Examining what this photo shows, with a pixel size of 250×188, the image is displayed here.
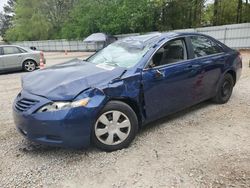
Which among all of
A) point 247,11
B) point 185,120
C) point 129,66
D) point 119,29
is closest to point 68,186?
point 129,66

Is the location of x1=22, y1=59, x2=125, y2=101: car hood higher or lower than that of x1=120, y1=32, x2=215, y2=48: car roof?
lower

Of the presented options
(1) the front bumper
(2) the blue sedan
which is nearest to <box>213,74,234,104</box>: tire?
(2) the blue sedan

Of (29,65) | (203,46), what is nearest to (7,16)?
(29,65)

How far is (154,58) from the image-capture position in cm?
404

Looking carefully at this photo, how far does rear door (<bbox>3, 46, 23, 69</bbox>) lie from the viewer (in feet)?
40.1

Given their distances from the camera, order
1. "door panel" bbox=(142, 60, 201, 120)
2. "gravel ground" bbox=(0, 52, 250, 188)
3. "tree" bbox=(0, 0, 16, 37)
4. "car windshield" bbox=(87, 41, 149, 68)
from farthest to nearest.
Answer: "tree" bbox=(0, 0, 16, 37), "car windshield" bbox=(87, 41, 149, 68), "door panel" bbox=(142, 60, 201, 120), "gravel ground" bbox=(0, 52, 250, 188)

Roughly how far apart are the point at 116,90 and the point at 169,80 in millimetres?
995

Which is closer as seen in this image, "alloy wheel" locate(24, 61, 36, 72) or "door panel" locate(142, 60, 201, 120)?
"door panel" locate(142, 60, 201, 120)

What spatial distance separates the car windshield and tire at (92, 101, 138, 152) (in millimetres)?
698

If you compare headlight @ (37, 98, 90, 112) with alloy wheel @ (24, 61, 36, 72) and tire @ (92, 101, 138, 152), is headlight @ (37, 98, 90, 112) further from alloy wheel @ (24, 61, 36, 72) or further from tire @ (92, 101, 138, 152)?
alloy wheel @ (24, 61, 36, 72)

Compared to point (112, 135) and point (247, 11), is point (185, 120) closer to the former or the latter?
point (112, 135)

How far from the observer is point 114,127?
3.53m

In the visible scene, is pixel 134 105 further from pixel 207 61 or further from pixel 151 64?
pixel 207 61

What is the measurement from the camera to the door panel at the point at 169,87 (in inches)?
152
